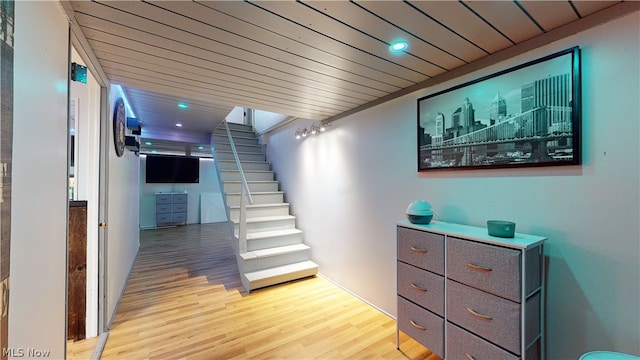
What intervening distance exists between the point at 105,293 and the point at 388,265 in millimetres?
2464

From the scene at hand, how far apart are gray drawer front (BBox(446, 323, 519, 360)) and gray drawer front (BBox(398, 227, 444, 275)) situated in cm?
35

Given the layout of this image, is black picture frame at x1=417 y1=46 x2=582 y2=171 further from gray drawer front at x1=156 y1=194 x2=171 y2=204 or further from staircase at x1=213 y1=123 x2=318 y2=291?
gray drawer front at x1=156 y1=194 x2=171 y2=204

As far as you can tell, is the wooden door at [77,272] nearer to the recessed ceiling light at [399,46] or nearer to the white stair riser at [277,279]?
the white stair riser at [277,279]

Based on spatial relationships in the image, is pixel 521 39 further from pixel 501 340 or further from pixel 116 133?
pixel 116 133

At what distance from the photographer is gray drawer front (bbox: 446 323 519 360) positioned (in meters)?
1.26

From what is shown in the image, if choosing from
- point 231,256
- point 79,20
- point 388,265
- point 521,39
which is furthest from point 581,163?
point 231,256

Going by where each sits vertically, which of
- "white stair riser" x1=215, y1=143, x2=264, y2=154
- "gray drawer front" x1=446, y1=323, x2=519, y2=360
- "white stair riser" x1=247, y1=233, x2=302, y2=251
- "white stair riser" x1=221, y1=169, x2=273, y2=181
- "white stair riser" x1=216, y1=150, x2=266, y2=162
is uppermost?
"white stair riser" x1=215, y1=143, x2=264, y2=154

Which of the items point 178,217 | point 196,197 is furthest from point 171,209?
point 196,197

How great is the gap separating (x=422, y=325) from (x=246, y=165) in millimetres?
3757

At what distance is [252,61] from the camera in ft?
5.16

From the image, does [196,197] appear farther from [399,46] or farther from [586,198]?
[586,198]

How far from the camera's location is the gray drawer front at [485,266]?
3.94ft

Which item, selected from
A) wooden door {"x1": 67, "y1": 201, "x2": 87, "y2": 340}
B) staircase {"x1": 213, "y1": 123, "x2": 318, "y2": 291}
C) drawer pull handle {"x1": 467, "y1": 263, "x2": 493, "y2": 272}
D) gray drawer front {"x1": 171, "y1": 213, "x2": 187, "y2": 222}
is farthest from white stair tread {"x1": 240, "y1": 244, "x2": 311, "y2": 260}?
gray drawer front {"x1": 171, "y1": 213, "x2": 187, "y2": 222}

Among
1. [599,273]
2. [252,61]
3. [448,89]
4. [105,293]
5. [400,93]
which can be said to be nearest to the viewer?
[599,273]
